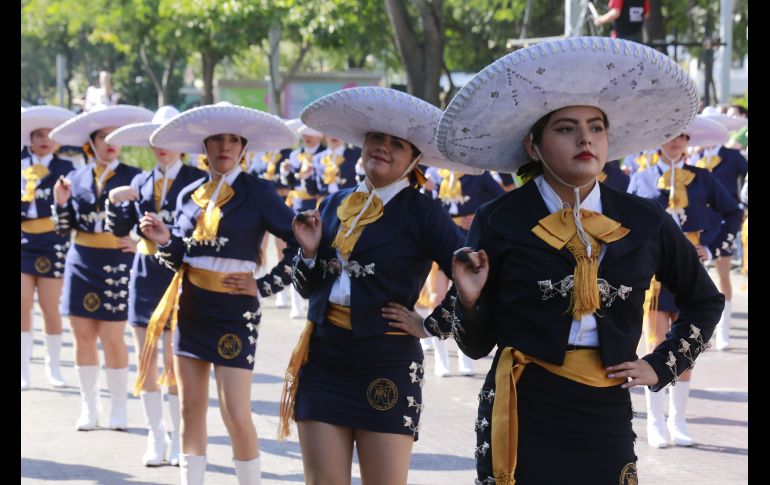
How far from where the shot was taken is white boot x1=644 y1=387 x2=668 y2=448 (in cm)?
954

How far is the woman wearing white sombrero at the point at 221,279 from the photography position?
7.22 metres

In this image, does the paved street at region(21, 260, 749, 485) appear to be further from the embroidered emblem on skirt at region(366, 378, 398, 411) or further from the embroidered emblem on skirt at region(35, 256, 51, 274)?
the embroidered emblem on skirt at region(366, 378, 398, 411)

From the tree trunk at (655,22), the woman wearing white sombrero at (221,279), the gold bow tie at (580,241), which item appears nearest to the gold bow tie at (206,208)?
the woman wearing white sombrero at (221,279)

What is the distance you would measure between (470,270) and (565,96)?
0.65 metres

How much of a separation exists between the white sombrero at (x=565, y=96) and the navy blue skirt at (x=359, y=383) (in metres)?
1.38

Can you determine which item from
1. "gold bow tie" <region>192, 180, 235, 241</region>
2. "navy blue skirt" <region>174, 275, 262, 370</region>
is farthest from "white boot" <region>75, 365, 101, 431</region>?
"gold bow tie" <region>192, 180, 235, 241</region>

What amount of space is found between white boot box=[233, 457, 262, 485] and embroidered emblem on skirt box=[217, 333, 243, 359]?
56cm

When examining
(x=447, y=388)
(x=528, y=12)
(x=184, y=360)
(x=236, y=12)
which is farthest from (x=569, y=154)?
(x=236, y=12)

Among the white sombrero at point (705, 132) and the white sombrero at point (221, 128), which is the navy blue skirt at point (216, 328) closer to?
the white sombrero at point (221, 128)

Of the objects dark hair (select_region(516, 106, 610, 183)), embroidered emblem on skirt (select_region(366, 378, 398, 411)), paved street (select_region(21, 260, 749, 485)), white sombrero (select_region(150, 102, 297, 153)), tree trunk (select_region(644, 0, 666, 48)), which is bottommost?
paved street (select_region(21, 260, 749, 485))

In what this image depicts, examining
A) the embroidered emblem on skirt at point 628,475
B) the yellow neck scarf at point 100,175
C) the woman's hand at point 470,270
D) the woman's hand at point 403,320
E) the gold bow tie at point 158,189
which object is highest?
the yellow neck scarf at point 100,175
